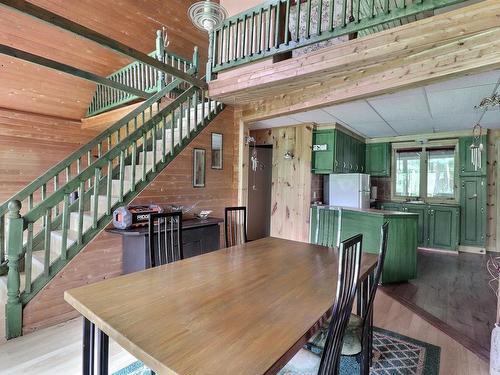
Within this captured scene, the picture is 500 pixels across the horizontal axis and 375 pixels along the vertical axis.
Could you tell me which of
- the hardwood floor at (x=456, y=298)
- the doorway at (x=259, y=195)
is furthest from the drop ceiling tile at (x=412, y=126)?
the doorway at (x=259, y=195)

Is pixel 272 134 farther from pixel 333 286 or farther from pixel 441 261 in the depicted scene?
pixel 333 286

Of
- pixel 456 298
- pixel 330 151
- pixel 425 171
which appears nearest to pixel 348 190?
pixel 330 151

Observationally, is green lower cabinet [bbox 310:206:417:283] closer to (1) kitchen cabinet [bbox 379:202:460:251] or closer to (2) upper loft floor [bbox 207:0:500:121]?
(2) upper loft floor [bbox 207:0:500:121]

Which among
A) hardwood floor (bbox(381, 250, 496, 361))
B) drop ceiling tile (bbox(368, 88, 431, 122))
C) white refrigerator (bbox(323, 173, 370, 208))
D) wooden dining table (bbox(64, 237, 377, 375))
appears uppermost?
drop ceiling tile (bbox(368, 88, 431, 122))

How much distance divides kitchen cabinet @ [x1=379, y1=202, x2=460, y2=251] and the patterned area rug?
12.0 feet

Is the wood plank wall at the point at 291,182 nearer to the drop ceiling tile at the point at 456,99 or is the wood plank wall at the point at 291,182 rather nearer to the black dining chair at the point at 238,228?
the drop ceiling tile at the point at 456,99

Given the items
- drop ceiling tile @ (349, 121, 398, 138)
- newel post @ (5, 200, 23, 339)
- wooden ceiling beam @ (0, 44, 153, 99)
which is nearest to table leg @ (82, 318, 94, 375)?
newel post @ (5, 200, 23, 339)

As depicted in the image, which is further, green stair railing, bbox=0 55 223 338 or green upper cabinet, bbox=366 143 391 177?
green upper cabinet, bbox=366 143 391 177

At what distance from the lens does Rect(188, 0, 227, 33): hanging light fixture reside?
2654 mm

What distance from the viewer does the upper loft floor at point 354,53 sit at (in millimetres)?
2232

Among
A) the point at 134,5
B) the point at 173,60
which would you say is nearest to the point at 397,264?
the point at 173,60

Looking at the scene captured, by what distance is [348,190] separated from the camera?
16.6 ft

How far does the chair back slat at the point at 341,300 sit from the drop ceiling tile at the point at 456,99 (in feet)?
9.78

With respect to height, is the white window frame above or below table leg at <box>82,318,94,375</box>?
above
